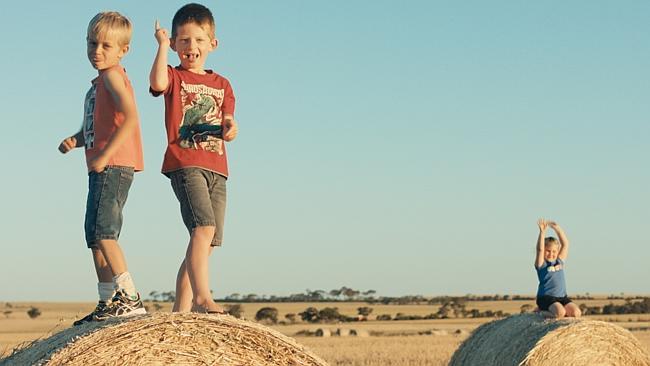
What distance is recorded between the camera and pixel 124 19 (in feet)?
21.2

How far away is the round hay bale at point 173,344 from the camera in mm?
5605

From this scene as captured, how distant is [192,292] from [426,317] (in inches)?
1738

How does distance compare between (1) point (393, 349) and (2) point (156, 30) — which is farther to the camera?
(1) point (393, 349)

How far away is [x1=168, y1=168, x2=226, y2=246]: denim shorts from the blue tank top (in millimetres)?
5853

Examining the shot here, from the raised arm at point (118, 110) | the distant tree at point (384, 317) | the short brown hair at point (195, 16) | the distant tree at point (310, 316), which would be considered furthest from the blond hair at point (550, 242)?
the distant tree at point (384, 317)

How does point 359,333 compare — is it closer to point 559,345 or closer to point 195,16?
point 559,345

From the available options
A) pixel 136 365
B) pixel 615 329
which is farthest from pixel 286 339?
pixel 615 329

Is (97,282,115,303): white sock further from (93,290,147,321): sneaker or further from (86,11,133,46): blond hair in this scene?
(86,11,133,46): blond hair

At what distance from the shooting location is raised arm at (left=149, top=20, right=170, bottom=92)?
21.1 ft

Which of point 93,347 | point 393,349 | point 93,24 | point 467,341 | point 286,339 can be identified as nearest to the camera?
point 93,347

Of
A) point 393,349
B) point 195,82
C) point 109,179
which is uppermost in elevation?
point 195,82

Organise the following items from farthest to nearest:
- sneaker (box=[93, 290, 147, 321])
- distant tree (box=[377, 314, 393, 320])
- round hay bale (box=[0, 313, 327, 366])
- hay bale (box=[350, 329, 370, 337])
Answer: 1. distant tree (box=[377, 314, 393, 320])
2. hay bale (box=[350, 329, 370, 337])
3. sneaker (box=[93, 290, 147, 321])
4. round hay bale (box=[0, 313, 327, 366])

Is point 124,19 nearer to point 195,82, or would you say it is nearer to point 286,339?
point 195,82

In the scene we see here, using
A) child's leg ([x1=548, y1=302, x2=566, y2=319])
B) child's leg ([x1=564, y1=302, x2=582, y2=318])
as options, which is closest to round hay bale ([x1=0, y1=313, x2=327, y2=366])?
child's leg ([x1=548, y1=302, x2=566, y2=319])
